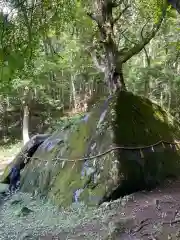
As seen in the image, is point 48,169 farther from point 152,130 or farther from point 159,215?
point 159,215

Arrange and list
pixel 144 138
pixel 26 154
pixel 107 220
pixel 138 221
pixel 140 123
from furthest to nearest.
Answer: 1. pixel 26 154
2. pixel 140 123
3. pixel 144 138
4. pixel 107 220
5. pixel 138 221

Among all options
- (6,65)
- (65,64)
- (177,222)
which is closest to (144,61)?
(65,64)

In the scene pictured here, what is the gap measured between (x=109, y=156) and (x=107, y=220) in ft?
4.14

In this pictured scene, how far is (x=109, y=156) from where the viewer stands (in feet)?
17.0

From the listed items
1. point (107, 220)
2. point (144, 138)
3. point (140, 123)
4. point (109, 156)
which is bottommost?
point (107, 220)

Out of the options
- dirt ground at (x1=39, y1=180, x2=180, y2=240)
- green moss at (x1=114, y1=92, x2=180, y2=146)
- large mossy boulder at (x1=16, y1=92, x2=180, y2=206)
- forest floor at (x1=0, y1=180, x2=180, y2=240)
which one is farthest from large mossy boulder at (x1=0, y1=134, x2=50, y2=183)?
dirt ground at (x1=39, y1=180, x2=180, y2=240)

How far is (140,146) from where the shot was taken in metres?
5.46

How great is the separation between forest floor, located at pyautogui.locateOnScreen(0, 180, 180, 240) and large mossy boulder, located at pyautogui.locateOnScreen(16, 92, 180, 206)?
0.23 m

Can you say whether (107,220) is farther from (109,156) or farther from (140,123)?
(140,123)

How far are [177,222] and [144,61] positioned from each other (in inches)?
878

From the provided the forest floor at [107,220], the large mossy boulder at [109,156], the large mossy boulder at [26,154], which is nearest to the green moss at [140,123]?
the large mossy boulder at [109,156]

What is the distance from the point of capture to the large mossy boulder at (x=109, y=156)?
500cm

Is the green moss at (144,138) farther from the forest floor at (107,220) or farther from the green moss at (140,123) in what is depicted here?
the forest floor at (107,220)

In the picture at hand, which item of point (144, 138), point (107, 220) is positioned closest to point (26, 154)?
point (144, 138)
